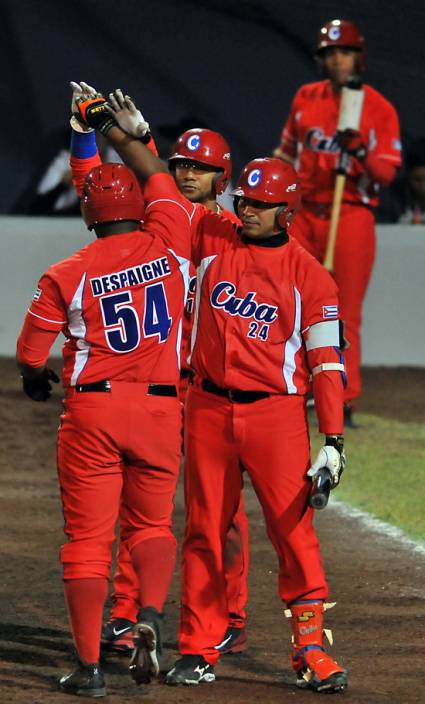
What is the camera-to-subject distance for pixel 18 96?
1449 centimetres

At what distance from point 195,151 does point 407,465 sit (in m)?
4.19

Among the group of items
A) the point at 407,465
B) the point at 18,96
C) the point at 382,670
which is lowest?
the point at 407,465

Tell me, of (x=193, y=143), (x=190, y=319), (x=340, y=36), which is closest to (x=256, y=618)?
(x=190, y=319)

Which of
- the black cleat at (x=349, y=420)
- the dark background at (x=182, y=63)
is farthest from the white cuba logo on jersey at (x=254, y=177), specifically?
the dark background at (x=182, y=63)

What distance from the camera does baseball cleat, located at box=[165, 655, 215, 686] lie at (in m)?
5.84

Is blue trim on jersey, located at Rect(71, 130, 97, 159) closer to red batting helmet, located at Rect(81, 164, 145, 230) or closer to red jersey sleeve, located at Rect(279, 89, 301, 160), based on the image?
red batting helmet, located at Rect(81, 164, 145, 230)

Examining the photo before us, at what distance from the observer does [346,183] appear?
11328 mm

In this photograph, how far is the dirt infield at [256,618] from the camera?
18.9 ft

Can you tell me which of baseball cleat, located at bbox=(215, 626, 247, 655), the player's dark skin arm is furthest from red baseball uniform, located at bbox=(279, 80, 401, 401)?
the player's dark skin arm

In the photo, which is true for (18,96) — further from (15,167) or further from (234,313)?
(234,313)

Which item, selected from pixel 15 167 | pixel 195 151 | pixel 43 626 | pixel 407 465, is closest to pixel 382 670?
pixel 43 626

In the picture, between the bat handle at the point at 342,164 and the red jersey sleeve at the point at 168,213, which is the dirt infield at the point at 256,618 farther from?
the bat handle at the point at 342,164

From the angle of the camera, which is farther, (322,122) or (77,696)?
(322,122)

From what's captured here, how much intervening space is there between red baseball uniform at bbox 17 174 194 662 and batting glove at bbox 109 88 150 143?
0.42 meters
